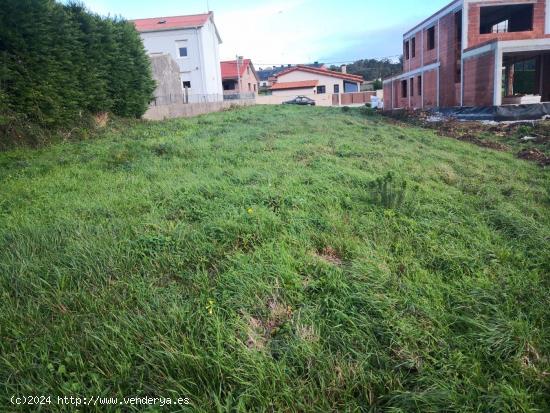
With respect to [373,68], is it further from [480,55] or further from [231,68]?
[480,55]

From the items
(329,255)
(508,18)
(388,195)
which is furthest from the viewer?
(508,18)

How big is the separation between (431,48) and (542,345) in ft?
85.1

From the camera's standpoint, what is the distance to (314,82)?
50406mm

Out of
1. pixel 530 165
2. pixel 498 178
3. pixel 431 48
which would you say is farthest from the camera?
pixel 431 48

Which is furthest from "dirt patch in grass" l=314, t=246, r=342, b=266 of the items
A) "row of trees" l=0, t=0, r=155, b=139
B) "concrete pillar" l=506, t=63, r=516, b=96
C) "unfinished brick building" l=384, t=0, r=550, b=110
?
"concrete pillar" l=506, t=63, r=516, b=96

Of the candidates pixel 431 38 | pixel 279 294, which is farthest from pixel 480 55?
pixel 279 294

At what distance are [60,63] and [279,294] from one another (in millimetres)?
9875

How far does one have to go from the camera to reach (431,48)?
78.5ft

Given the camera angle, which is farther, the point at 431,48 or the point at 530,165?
the point at 431,48

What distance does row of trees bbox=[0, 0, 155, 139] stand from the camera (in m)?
8.24

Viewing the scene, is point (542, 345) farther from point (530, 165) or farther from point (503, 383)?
point (530, 165)

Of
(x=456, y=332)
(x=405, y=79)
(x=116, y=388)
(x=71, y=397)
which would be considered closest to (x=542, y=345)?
(x=456, y=332)

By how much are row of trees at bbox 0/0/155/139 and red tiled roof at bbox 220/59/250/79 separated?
3514cm

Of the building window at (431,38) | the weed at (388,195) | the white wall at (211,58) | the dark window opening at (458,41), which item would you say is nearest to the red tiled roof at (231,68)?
the white wall at (211,58)
